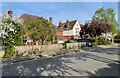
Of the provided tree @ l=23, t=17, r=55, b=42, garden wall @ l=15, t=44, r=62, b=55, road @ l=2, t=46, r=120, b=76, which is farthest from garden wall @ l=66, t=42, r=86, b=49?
road @ l=2, t=46, r=120, b=76

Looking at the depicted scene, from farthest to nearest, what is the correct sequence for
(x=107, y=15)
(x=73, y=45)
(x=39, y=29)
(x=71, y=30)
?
(x=71, y=30) → (x=107, y=15) → (x=73, y=45) → (x=39, y=29)

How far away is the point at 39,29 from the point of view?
1037 inches

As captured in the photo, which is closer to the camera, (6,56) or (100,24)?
(6,56)

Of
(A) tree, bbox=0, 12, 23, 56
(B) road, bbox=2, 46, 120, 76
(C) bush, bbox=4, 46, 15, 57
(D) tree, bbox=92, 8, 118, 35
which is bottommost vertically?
(B) road, bbox=2, 46, 120, 76

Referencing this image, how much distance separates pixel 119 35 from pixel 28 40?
36.9 metres

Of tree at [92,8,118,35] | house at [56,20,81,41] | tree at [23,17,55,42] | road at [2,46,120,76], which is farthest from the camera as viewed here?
house at [56,20,81,41]

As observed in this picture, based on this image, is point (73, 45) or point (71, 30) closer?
point (73, 45)

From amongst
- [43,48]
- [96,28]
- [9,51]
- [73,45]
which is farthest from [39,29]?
[96,28]

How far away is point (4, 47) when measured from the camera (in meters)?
19.6

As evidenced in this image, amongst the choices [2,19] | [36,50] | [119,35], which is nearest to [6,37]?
[2,19]

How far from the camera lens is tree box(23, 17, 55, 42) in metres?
26.0

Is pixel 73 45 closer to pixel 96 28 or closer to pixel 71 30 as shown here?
pixel 96 28

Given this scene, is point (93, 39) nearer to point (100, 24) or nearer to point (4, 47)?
point (100, 24)

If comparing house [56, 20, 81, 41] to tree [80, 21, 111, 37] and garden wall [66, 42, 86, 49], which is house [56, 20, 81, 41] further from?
garden wall [66, 42, 86, 49]
